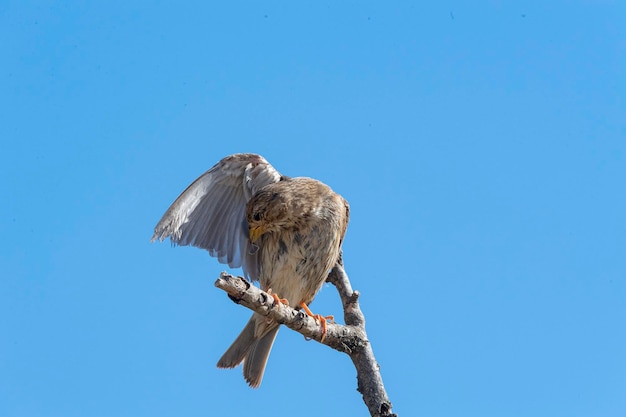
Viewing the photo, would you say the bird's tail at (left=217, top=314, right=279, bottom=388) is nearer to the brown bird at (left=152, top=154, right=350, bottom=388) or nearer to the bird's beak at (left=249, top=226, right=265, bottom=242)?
the brown bird at (left=152, top=154, right=350, bottom=388)

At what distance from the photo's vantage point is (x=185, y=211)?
6699 mm

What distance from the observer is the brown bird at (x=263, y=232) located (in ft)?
20.3

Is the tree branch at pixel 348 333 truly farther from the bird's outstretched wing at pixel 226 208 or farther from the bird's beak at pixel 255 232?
the bird's outstretched wing at pixel 226 208

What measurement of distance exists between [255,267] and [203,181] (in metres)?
0.89

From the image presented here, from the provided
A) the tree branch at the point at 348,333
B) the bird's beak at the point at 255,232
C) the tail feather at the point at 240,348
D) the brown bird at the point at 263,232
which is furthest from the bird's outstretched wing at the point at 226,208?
the tree branch at the point at 348,333

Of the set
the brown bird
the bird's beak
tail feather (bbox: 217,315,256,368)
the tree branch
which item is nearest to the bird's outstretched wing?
the brown bird

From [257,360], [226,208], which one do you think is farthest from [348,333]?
[226,208]

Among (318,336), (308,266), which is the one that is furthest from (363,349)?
(308,266)

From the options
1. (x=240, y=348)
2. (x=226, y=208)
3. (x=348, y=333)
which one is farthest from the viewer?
(x=226, y=208)

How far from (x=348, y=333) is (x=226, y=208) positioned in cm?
216

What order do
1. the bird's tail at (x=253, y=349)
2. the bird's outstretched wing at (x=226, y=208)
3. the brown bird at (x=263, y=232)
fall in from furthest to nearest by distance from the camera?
the bird's outstretched wing at (x=226, y=208), the bird's tail at (x=253, y=349), the brown bird at (x=263, y=232)

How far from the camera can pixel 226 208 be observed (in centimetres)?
700

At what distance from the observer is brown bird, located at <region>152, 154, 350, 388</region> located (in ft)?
20.3

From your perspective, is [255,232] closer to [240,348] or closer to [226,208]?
[226,208]
